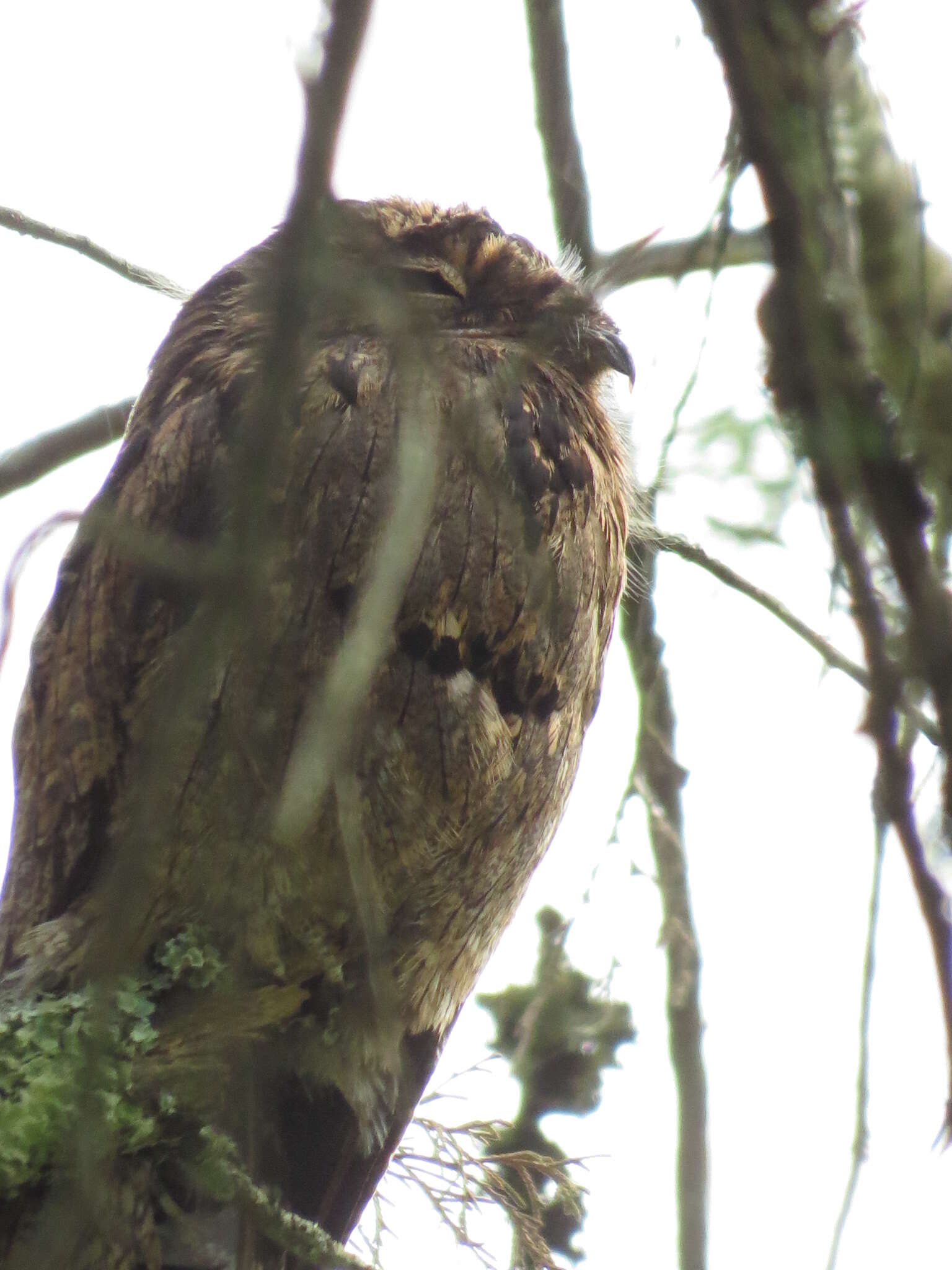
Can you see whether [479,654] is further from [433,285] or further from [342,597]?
[433,285]

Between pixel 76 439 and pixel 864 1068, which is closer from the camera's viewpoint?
pixel 864 1068

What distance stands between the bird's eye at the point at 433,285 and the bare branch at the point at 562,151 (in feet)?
1.00

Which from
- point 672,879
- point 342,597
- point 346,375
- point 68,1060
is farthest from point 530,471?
point 68,1060

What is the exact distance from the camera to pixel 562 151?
9.93 feet

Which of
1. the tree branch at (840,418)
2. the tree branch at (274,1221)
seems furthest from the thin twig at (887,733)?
the tree branch at (274,1221)

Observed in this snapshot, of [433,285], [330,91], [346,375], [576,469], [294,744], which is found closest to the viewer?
[330,91]

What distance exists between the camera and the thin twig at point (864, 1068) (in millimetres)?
1043

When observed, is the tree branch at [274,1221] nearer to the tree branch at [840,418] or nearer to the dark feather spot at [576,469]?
the dark feather spot at [576,469]

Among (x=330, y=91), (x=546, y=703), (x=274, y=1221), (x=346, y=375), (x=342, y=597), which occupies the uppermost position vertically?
(x=346, y=375)

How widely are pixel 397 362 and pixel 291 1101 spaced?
→ 212cm

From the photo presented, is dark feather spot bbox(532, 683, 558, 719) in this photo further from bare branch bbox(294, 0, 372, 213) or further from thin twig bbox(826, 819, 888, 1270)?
bare branch bbox(294, 0, 372, 213)

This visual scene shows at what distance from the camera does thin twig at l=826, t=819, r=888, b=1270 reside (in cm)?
104

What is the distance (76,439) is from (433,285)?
3.14 feet

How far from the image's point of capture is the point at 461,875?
2.67 m
